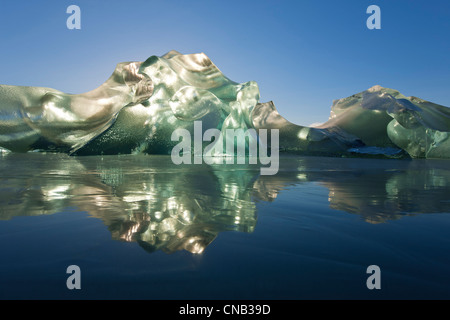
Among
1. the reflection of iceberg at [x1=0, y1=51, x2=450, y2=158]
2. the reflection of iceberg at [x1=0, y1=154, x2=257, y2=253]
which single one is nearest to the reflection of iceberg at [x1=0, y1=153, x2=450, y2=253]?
the reflection of iceberg at [x1=0, y1=154, x2=257, y2=253]

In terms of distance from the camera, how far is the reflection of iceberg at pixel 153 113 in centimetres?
614

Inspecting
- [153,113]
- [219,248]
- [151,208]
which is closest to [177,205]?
[151,208]

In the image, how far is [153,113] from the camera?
20.4ft

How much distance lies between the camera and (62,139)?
7.08 metres

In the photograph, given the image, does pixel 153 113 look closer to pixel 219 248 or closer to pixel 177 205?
pixel 177 205

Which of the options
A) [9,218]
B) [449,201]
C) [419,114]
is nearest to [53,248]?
[9,218]

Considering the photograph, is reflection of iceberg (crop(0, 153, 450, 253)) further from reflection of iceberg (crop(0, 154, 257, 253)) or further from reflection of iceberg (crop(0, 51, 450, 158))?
reflection of iceberg (crop(0, 51, 450, 158))

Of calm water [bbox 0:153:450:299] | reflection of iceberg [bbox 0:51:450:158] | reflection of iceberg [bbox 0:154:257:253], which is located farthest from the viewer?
reflection of iceberg [bbox 0:51:450:158]

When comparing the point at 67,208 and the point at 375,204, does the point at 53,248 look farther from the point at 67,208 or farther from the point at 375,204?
the point at 375,204

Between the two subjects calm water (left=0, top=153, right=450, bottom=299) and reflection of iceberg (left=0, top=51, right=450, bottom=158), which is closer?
calm water (left=0, top=153, right=450, bottom=299)

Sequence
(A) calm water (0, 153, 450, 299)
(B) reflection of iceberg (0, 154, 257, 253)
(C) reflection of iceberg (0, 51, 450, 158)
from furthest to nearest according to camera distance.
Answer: (C) reflection of iceberg (0, 51, 450, 158) < (B) reflection of iceberg (0, 154, 257, 253) < (A) calm water (0, 153, 450, 299)

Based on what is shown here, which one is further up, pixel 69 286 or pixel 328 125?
pixel 328 125

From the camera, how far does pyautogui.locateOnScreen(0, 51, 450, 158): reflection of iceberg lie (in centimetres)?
614
